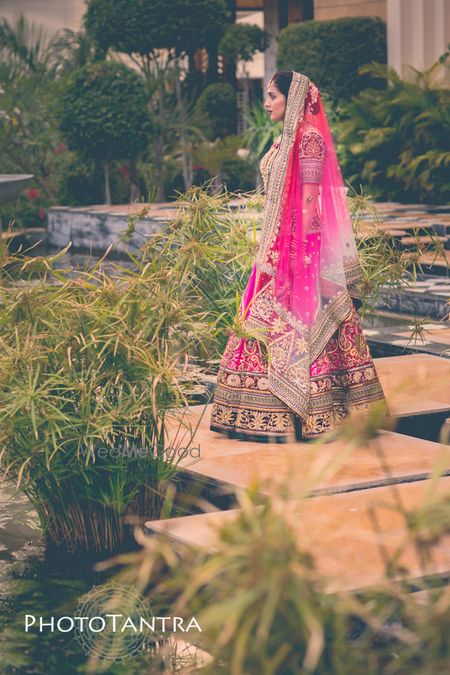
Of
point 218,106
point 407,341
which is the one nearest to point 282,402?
point 407,341

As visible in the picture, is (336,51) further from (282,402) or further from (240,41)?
(282,402)

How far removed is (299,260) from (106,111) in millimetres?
10348

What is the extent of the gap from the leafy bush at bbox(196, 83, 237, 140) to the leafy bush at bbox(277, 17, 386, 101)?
71.8 inches

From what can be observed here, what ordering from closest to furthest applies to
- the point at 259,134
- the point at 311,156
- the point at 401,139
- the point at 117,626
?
the point at 117,626 → the point at 311,156 → the point at 401,139 → the point at 259,134

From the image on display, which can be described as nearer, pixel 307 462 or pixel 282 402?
pixel 307 462

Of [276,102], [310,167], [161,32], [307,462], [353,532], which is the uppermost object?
[161,32]

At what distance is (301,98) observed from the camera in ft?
17.5

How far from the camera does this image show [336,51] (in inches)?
630

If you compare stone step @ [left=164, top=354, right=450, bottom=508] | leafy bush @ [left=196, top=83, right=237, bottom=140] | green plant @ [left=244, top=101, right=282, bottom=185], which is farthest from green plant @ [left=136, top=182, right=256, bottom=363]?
leafy bush @ [left=196, top=83, right=237, bottom=140]

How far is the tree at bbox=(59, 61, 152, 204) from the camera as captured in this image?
15359 millimetres

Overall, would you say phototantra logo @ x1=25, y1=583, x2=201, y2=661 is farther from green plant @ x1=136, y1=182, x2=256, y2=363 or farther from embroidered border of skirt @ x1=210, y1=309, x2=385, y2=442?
green plant @ x1=136, y1=182, x2=256, y2=363

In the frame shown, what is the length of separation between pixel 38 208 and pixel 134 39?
8.47 feet

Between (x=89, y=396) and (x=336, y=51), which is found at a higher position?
(x=336, y=51)

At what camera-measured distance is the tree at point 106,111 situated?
50.4 ft
